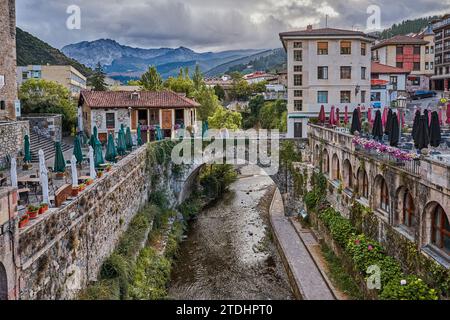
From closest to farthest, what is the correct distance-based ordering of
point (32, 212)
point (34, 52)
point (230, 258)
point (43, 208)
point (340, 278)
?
1. point (32, 212)
2. point (43, 208)
3. point (340, 278)
4. point (230, 258)
5. point (34, 52)

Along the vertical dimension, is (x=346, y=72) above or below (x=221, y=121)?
above

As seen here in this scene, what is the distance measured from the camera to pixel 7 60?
92.9ft

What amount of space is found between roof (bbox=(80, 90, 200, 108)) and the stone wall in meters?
10.1

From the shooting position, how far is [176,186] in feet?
106

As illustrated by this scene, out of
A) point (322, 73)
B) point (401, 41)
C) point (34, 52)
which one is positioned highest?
point (34, 52)

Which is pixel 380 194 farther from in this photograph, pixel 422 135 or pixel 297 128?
pixel 297 128

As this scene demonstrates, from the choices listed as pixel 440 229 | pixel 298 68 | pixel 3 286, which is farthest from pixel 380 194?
pixel 298 68

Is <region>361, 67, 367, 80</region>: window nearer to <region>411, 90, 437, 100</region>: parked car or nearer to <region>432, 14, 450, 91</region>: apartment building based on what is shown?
<region>411, 90, 437, 100</region>: parked car

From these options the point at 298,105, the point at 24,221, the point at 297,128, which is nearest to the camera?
the point at 24,221

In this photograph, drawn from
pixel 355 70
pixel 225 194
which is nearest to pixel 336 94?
pixel 355 70

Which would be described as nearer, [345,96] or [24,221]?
[24,221]

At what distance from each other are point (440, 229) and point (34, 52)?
287 feet

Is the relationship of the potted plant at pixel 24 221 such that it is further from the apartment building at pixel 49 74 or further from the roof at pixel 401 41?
the roof at pixel 401 41
